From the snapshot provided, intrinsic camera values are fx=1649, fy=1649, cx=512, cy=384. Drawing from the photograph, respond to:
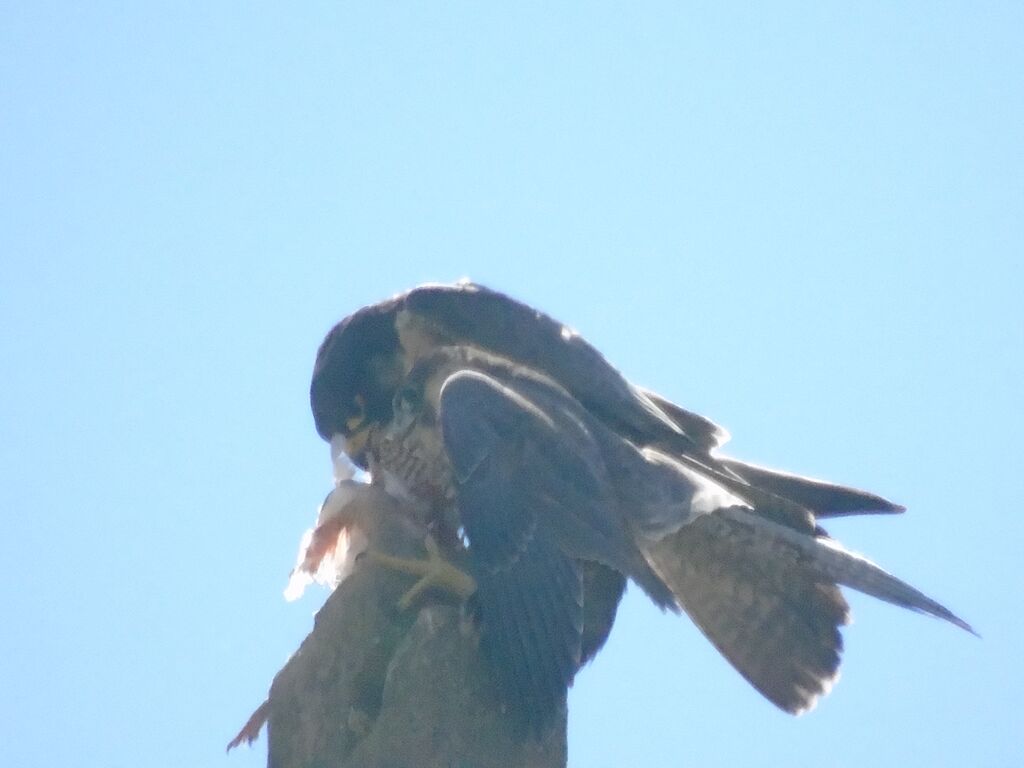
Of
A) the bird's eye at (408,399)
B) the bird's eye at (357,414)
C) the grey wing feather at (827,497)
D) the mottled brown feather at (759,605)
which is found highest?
the bird's eye at (357,414)

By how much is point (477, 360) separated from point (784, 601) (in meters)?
1.46

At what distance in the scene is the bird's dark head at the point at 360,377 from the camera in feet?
21.1

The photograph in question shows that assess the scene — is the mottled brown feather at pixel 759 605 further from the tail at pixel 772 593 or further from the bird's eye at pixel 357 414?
the bird's eye at pixel 357 414

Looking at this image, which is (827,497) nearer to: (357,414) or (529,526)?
(529,526)

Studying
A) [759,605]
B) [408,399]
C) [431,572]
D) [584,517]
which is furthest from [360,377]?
[759,605]

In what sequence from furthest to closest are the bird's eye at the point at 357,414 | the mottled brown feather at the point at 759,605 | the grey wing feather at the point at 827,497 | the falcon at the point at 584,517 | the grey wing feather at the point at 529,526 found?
the bird's eye at the point at 357,414 → the grey wing feather at the point at 827,497 → the mottled brown feather at the point at 759,605 → the falcon at the point at 584,517 → the grey wing feather at the point at 529,526

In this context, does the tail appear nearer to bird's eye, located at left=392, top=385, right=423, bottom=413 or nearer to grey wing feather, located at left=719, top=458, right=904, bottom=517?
grey wing feather, located at left=719, top=458, right=904, bottom=517

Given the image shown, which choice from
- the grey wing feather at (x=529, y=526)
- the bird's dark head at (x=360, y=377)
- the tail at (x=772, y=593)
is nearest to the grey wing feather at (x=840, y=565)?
the tail at (x=772, y=593)

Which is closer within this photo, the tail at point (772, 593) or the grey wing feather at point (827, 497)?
the tail at point (772, 593)

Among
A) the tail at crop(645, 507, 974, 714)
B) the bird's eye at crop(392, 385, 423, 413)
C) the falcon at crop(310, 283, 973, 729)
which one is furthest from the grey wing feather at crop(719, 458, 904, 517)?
the bird's eye at crop(392, 385, 423, 413)

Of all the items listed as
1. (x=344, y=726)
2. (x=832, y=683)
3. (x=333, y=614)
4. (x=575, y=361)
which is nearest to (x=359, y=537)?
(x=333, y=614)

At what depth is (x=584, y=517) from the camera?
5254 millimetres

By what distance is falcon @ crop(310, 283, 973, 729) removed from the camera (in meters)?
4.95

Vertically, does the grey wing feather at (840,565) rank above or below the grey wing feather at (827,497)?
below
